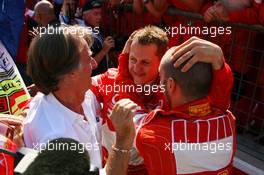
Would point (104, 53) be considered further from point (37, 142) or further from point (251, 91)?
point (37, 142)

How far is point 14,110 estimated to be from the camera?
2.25 meters

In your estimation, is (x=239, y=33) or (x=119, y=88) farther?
(x=239, y=33)

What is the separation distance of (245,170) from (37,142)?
55.6 inches

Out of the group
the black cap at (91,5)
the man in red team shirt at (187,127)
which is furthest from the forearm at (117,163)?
the black cap at (91,5)

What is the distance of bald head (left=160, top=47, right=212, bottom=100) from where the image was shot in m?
1.60

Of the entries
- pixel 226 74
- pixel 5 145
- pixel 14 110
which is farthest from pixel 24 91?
pixel 226 74

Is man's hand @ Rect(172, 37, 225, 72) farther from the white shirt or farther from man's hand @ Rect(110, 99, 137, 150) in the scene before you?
the white shirt

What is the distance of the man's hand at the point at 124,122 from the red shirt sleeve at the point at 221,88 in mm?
409

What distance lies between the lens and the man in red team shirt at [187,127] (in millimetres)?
1566

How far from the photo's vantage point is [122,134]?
4.99 ft

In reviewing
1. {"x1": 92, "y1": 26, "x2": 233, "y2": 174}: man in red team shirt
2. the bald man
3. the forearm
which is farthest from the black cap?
the forearm

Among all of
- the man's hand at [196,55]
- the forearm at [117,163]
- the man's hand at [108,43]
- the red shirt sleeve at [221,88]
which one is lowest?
the man's hand at [108,43]

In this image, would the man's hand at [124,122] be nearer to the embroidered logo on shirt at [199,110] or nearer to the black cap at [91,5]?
the embroidered logo on shirt at [199,110]

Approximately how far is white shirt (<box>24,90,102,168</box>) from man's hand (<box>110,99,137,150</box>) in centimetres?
14
